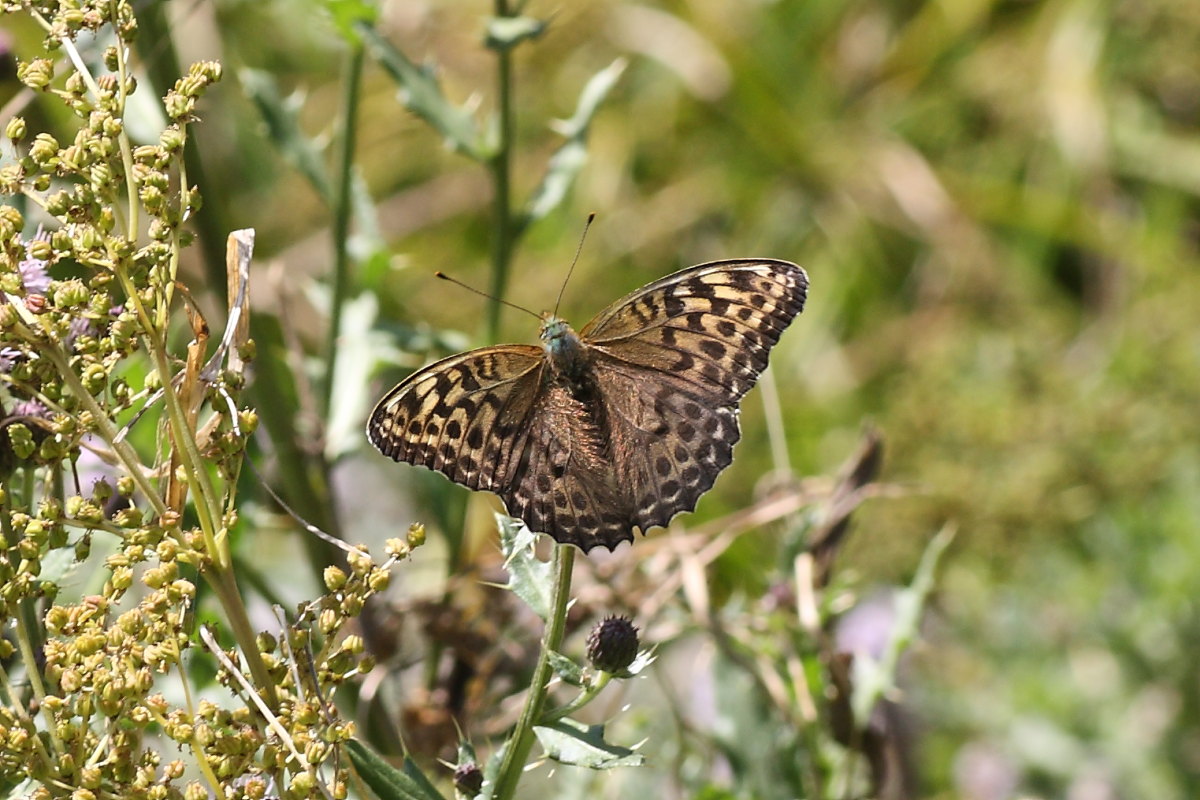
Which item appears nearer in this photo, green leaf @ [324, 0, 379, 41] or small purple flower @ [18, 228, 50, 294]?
small purple flower @ [18, 228, 50, 294]

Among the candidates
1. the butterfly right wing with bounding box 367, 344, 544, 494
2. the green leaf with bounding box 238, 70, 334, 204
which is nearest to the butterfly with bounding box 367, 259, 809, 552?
the butterfly right wing with bounding box 367, 344, 544, 494

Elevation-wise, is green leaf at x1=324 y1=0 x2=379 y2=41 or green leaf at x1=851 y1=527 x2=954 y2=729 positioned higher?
green leaf at x1=324 y1=0 x2=379 y2=41

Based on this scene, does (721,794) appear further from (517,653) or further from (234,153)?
(234,153)

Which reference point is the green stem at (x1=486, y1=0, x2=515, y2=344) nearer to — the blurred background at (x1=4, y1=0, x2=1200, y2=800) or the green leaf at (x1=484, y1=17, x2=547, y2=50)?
the green leaf at (x1=484, y1=17, x2=547, y2=50)

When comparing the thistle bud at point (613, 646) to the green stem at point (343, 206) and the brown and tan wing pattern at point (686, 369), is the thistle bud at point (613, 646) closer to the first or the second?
the brown and tan wing pattern at point (686, 369)

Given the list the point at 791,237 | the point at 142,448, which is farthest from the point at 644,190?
the point at 142,448

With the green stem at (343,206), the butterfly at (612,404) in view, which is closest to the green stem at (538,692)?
the butterfly at (612,404)
